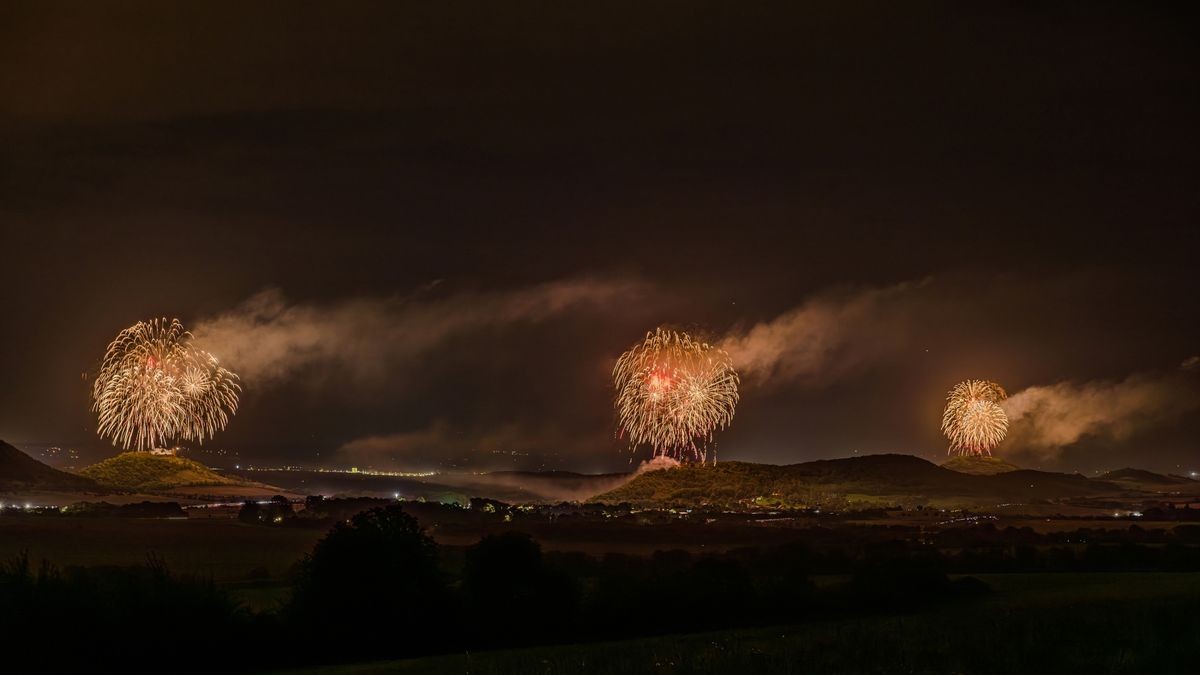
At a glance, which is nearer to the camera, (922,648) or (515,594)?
(922,648)

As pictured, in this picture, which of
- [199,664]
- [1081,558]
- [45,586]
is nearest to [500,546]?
[199,664]

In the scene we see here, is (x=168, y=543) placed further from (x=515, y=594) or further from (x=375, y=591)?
(x=375, y=591)

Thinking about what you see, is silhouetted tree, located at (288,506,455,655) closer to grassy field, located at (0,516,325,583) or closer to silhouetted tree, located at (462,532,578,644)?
silhouetted tree, located at (462,532,578,644)

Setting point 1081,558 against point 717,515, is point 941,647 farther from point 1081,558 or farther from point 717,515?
point 717,515

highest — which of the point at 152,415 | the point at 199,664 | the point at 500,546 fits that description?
the point at 152,415

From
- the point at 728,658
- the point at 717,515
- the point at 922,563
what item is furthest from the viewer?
the point at 717,515

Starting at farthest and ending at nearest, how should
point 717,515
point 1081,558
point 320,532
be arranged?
point 717,515 → point 320,532 → point 1081,558

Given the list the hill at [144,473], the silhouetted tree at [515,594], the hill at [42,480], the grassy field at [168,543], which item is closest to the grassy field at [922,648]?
the silhouetted tree at [515,594]

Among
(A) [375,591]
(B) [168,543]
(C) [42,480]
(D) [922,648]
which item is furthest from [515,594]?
(C) [42,480]
